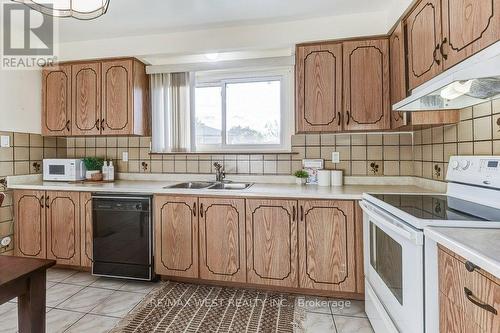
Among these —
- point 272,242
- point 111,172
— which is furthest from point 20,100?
point 272,242

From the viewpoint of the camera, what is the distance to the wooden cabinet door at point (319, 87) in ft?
7.57

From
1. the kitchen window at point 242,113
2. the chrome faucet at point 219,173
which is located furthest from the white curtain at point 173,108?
the chrome faucet at point 219,173

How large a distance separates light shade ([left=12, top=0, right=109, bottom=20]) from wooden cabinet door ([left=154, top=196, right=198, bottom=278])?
139cm

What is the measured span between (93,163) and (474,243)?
3177 mm

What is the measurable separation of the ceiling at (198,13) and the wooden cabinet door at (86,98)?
0.36 meters

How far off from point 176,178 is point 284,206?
1.34 m

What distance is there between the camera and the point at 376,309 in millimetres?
1668

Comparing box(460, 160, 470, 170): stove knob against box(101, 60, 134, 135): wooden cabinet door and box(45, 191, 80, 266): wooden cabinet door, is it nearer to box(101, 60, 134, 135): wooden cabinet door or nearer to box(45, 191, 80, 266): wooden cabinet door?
box(101, 60, 134, 135): wooden cabinet door

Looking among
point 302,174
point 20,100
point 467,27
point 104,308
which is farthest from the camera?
point 20,100

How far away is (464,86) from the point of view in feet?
4.56

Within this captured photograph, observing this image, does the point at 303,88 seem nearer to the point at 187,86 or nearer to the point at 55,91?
the point at 187,86

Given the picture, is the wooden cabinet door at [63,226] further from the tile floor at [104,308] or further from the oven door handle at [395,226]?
the oven door handle at [395,226]

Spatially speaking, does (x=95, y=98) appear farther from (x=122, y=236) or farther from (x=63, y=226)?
(x=122, y=236)

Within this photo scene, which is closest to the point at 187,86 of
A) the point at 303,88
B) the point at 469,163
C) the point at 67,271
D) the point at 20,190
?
the point at 303,88
